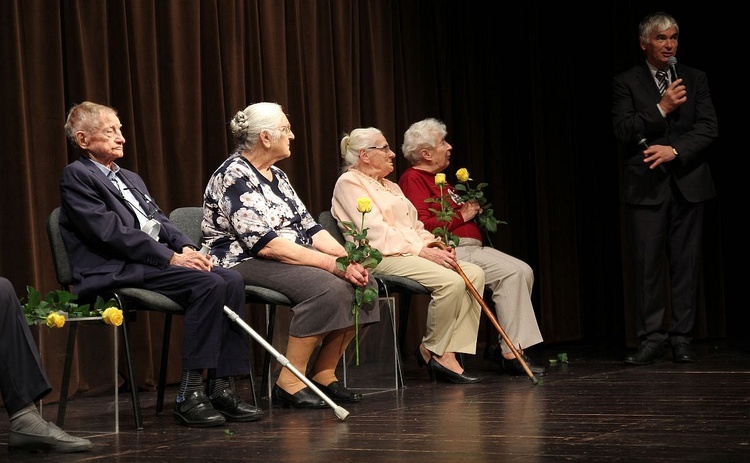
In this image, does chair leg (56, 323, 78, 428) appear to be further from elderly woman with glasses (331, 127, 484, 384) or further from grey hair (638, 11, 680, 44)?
grey hair (638, 11, 680, 44)

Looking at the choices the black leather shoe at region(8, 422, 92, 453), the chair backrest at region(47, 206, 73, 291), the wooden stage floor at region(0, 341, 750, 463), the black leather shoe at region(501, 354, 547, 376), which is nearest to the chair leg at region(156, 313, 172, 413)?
the wooden stage floor at region(0, 341, 750, 463)

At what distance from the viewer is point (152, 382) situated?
4.62m

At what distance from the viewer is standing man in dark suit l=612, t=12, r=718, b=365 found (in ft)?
15.8

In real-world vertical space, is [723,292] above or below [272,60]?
below

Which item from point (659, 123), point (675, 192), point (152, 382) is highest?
point (659, 123)

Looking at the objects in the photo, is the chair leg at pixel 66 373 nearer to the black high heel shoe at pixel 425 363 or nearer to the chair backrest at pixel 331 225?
the chair backrest at pixel 331 225

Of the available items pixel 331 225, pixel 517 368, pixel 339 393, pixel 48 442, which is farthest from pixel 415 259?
pixel 48 442

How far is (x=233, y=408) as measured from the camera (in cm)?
345

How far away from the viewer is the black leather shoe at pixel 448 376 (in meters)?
4.41

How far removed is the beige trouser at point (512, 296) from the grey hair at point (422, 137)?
59 cm

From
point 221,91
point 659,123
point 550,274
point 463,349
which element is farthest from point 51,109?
point 550,274

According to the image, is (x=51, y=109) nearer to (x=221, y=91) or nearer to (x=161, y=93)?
(x=161, y=93)

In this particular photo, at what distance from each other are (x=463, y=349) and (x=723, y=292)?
9.47 ft

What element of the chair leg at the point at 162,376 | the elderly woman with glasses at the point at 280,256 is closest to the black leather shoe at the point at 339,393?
the elderly woman with glasses at the point at 280,256
